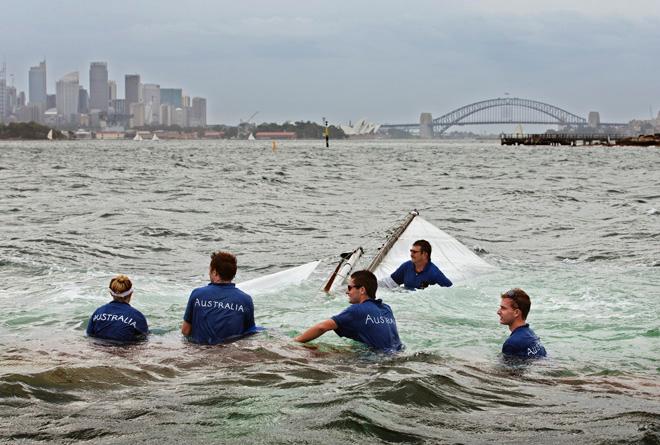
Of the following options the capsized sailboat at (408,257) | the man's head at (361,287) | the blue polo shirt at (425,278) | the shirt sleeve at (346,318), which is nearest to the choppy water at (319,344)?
the blue polo shirt at (425,278)

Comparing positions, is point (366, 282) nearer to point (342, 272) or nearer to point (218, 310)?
point (218, 310)

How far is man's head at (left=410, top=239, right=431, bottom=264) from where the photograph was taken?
48.5 feet

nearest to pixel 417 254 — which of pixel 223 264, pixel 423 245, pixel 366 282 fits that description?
pixel 423 245

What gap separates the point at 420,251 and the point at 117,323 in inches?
234

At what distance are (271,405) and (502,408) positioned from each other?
2119mm

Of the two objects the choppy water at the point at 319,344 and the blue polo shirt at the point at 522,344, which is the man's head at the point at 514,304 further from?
the choppy water at the point at 319,344

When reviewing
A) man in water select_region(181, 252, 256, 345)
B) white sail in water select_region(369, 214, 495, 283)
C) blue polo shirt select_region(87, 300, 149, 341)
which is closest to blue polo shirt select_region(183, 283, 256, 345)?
man in water select_region(181, 252, 256, 345)

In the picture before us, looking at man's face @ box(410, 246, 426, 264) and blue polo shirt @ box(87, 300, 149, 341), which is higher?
man's face @ box(410, 246, 426, 264)

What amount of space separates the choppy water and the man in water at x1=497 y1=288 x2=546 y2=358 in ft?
0.63

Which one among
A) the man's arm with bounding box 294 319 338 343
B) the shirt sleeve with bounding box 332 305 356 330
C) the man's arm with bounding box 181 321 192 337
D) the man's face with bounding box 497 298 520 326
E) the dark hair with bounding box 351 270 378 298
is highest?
the dark hair with bounding box 351 270 378 298

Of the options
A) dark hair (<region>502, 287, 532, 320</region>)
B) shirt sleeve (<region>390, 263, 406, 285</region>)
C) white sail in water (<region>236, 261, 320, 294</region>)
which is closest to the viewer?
dark hair (<region>502, 287, 532, 320</region>)

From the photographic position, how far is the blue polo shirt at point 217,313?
1030cm

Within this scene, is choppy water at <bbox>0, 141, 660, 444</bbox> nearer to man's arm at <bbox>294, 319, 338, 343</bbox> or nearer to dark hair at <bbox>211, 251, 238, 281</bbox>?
man's arm at <bbox>294, 319, 338, 343</bbox>

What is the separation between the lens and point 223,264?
10.1m
